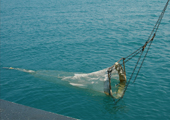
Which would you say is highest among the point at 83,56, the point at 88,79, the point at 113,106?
the point at 88,79

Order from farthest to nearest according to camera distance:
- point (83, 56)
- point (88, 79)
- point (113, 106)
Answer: point (83, 56) → point (88, 79) → point (113, 106)

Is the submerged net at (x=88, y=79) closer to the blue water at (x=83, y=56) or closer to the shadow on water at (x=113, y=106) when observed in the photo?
the blue water at (x=83, y=56)

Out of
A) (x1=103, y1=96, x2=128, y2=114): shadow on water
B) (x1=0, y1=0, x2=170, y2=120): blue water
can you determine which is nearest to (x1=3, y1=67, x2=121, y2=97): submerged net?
(x1=0, y1=0, x2=170, y2=120): blue water

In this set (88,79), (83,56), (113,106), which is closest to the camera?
(113,106)

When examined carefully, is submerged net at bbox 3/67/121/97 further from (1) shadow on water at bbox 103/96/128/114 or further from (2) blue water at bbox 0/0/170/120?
(1) shadow on water at bbox 103/96/128/114

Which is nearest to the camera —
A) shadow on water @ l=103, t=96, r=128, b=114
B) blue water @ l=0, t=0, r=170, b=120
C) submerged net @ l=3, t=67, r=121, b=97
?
shadow on water @ l=103, t=96, r=128, b=114

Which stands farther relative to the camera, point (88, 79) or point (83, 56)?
point (83, 56)

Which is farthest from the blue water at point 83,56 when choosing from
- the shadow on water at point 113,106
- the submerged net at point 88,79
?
the submerged net at point 88,79

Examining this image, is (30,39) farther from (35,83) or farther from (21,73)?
(35,83)

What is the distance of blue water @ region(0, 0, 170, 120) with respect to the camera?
489 inches

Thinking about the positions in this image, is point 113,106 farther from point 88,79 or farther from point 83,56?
point 83,56

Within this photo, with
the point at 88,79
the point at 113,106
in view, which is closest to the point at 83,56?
the point at 88,79

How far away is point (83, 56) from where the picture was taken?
66.8 feet

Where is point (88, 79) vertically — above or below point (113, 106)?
above
